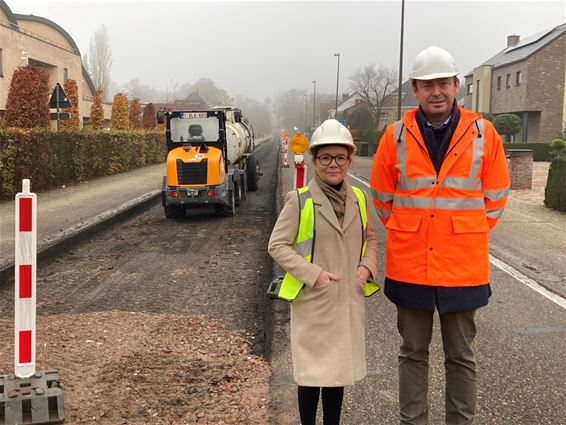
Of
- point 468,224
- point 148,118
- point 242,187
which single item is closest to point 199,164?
point 242,187

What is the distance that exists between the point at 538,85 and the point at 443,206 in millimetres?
40629

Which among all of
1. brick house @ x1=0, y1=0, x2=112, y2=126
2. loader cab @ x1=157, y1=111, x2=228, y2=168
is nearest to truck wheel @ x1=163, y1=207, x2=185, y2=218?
loader cab @ x1=157, y1=111, x2=228, y2=168

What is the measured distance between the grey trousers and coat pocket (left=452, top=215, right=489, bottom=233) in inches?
17.2

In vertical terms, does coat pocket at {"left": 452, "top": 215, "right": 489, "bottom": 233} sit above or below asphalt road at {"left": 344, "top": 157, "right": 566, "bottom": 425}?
above

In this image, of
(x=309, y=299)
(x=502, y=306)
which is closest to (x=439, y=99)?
(x=309, y=299)

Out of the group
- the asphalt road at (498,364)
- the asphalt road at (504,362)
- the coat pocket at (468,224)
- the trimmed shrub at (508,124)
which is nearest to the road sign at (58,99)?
the asphalt road at (498,364)

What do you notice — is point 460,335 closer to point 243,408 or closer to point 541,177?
point 243,408

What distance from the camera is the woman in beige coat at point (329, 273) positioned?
9.30 feet

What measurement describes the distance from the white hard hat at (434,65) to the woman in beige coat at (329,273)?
49 centimetres

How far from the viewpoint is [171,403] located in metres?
3.79

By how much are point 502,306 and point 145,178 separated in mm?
17272

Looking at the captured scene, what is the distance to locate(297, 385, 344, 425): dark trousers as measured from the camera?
2979 millimetres

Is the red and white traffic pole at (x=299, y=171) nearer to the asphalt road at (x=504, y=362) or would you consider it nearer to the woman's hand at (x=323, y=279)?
the asphalt road at (x=504, y=362)

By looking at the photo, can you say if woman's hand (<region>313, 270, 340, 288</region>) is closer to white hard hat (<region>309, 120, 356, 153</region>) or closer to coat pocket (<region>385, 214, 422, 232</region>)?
coat pocket (<region>385, 214, 422, 232</region>)
